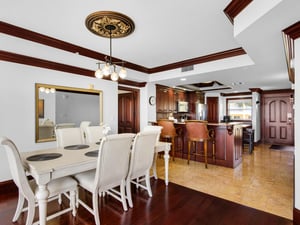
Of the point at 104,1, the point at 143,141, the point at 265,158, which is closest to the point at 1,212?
the point at 143,141

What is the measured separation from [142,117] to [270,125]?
584 centimetres

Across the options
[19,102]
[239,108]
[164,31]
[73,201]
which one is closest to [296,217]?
[73,201]

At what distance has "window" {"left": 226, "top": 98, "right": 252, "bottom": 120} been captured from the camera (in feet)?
26.5

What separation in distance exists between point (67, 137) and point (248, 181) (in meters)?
3.41

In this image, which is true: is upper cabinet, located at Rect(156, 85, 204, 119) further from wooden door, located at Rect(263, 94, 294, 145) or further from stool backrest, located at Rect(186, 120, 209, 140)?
wooden door, located at Rect(263, 94, 294, 145)

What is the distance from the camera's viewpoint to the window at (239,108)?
807 cm

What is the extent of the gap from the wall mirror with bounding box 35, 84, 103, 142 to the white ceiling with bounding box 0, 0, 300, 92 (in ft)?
2.00

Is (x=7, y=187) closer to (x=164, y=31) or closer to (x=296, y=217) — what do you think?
(x=164, y=31)

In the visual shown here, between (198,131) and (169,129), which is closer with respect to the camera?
(198,131)

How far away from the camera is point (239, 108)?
8344 millimetres

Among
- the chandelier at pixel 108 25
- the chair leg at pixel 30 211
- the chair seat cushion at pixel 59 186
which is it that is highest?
the chandelier at pixel 108 25

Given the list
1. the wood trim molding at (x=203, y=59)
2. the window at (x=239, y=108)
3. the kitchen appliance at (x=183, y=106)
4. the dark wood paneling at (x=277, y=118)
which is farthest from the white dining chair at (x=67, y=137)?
the dark wood paneling at (x=277, y=118)

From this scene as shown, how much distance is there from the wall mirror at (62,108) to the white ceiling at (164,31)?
2.00ft

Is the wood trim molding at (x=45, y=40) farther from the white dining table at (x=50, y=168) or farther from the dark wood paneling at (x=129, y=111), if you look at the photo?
the white dining table at (x=50, y=168)
